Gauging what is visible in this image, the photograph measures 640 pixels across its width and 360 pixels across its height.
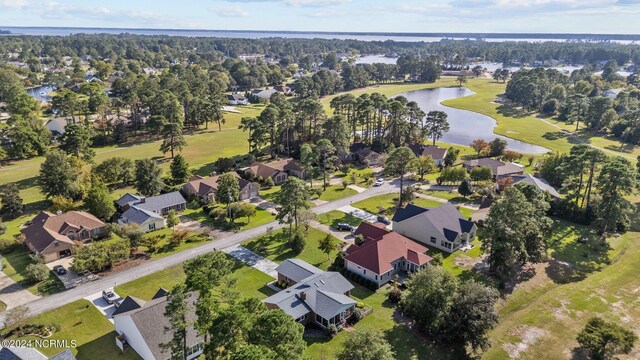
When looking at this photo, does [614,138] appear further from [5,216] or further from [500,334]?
[5,216]

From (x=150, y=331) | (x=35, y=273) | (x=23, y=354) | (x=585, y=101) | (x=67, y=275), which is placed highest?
(x=585, y=101)

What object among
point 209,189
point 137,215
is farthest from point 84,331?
point 209,189

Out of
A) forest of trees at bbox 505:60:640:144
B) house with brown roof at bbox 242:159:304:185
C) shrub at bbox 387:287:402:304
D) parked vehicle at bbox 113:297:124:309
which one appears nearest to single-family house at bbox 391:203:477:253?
shrub at bbox 387:287:402:304

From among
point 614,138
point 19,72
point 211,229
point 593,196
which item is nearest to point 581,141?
point 614,138

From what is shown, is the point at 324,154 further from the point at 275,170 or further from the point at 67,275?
the point at 67,275

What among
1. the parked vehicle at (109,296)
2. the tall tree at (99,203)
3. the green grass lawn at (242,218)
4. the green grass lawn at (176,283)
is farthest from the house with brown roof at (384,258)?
the tall tree at (99,203)

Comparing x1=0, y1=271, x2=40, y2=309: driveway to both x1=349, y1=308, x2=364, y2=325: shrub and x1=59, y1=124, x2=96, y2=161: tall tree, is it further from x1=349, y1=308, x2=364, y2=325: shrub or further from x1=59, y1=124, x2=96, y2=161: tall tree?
x1=59, y1=124, x2=96, y2=161: tall tree
